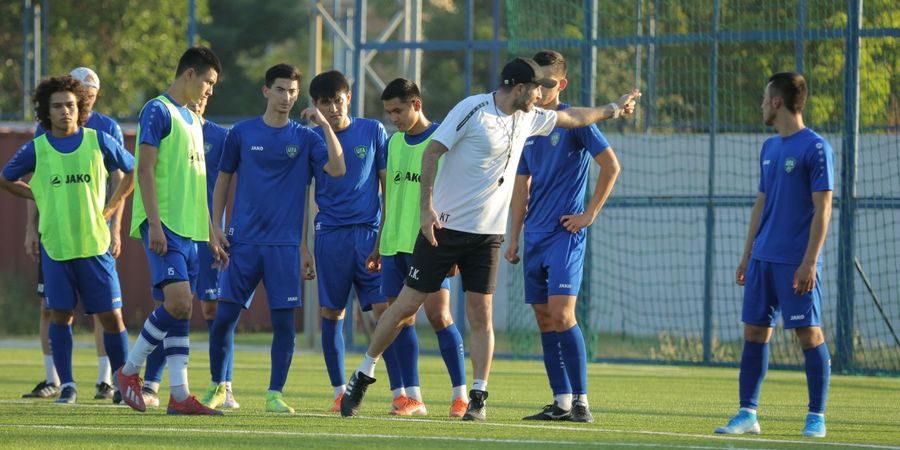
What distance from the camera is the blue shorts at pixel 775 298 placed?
8.38 meters

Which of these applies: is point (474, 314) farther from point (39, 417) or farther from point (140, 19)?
point (140, 19)

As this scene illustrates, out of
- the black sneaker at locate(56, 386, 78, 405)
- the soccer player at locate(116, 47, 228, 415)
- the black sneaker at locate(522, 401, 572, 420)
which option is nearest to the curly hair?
the soccer player at locate(116, 47, 228, 415)

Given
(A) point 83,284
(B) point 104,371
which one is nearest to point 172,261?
(A) point 83,284

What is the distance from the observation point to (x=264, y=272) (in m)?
9.72

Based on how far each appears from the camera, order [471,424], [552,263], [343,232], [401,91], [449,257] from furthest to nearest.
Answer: [343,232] → [401,91] → [552,263] → [449,257] → [471,424]

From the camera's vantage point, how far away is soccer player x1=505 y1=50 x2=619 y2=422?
29.8 feet

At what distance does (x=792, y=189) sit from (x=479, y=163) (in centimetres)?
184

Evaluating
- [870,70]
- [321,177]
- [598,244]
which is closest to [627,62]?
[598,244]

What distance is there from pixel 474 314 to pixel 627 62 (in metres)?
15.1

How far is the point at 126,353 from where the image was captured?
1000 centimetres

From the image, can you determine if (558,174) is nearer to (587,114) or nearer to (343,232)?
(587,114)

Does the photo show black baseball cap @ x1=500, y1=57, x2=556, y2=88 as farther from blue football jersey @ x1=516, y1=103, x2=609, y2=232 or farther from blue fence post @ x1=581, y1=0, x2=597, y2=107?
blue fence post @ x1=581, y1=0, x2=597, y2=107

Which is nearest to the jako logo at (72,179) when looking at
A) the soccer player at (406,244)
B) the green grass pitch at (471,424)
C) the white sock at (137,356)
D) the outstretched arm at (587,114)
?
the white sock at (137,356)

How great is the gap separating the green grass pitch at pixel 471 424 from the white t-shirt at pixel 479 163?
48.6 inches
